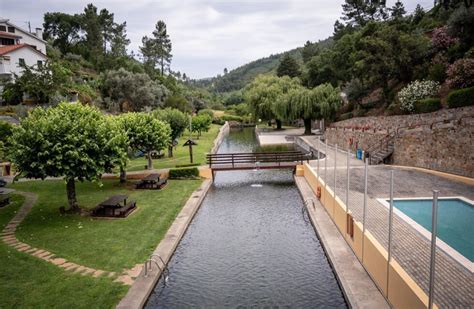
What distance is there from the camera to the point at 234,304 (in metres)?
10.4

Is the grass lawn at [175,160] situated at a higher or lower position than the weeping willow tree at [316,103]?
lower

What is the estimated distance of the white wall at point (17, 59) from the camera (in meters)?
46.5

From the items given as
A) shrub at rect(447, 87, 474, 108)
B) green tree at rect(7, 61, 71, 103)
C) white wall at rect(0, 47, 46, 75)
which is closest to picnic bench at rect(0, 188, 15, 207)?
green tree at rect(7, 61, 71, 103)

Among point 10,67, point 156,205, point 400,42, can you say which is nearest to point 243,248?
point 156,205

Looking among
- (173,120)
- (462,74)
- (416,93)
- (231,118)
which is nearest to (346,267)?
(462,74)

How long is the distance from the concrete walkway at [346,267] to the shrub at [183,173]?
10.2 meters

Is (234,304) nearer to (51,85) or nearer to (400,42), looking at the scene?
(400,42)

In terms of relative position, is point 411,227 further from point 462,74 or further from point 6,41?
point 6,41

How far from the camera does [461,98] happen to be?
87.9 ft

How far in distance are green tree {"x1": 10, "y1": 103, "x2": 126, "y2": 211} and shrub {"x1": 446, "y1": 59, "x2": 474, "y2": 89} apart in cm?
2495

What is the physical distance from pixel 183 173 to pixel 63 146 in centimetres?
1096

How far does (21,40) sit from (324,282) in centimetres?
6339

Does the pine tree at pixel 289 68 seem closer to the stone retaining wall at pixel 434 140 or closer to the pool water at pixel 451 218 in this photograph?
the stone retaining wall at pixel 434 140

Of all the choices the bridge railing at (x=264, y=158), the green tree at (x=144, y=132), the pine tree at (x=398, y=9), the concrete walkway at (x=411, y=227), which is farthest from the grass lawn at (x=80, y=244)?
the pine tree at (x=398, y=9)
